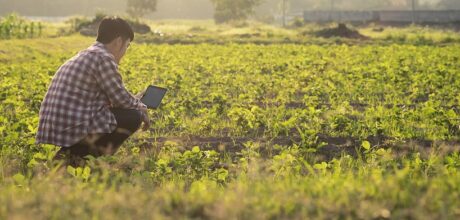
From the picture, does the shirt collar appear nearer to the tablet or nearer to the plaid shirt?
the plaid shirt

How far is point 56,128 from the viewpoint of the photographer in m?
5.95

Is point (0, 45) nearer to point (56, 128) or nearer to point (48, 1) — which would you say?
point (56, 128)

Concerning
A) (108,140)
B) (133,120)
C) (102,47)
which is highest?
(102,47)

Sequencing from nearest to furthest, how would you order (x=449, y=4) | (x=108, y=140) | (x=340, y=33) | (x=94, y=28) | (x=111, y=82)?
1. (x=111, y=82)
2. (x=108, y=140)
3. (x=340, y=33)
4. (x=94, y=28)
5. (x=449, y=4)

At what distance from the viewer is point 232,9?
83938mm

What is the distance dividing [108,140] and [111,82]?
1.93 feet

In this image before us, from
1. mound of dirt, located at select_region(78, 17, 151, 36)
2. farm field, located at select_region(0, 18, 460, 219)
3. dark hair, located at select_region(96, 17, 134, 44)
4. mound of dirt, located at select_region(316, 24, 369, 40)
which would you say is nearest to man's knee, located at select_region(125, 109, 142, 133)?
farm field, located at select_region(0, 18, 460, 219)

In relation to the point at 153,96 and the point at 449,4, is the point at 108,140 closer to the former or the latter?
the point at 153,96

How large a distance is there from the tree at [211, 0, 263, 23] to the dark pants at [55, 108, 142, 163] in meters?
77.8

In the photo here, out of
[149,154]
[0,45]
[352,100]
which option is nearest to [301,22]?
[0,45]

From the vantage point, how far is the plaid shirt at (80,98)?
19.5 feet

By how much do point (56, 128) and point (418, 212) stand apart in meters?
3.65

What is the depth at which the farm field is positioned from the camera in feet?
11.3

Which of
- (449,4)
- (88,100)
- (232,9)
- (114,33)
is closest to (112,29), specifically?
(114,33)
